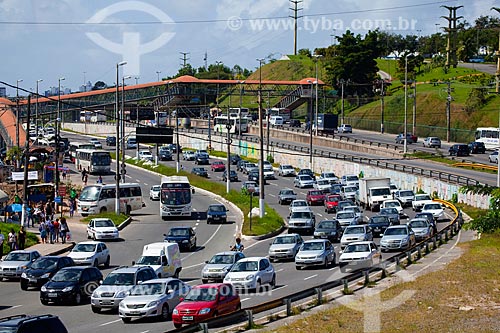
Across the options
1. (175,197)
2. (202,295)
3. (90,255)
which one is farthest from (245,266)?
(175,197)

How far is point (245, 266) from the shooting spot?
3334 centimetres

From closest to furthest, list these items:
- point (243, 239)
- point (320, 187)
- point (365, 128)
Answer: point (243, 239), point (320, 187), point (365, 128)

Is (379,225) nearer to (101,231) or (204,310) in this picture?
(101,231)

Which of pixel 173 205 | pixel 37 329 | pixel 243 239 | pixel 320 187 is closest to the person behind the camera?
pixel 37 329

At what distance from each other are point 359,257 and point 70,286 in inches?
521

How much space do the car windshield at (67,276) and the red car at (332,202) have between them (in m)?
38.4

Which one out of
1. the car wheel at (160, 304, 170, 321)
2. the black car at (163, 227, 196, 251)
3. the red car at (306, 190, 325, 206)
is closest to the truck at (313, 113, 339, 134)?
the red car at (306, 190, 325, 206)

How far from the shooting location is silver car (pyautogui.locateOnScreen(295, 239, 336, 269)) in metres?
39.1

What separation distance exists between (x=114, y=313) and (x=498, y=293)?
1390 centimetres

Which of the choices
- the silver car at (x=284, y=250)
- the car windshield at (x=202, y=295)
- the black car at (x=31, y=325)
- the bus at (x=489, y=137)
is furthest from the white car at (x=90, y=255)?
the bus at (x=489, y=137)

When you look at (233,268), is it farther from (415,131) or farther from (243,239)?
(415,131)

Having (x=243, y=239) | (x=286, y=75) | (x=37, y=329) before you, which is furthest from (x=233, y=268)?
(x=286, y=75)

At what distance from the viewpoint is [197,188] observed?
88500 mm

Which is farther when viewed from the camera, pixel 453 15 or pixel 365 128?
pixel 453 15
